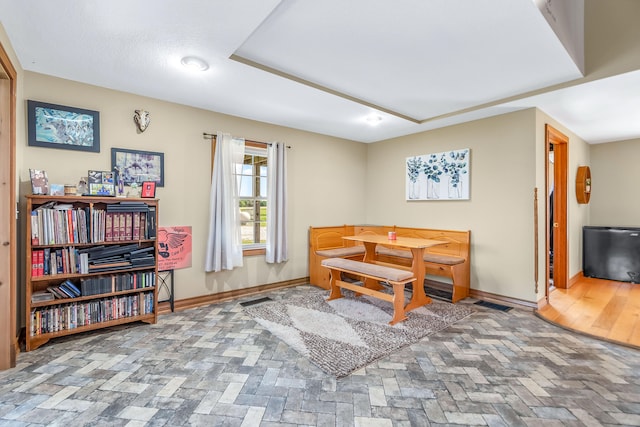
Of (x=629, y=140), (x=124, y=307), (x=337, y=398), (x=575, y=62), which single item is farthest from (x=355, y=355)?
(x=629, y=140)

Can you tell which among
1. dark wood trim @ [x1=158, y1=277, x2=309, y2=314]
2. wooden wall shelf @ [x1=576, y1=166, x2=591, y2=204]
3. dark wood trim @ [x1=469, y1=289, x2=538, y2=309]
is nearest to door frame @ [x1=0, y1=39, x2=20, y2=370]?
dark wood trim @ [x1=158, y1=277, x2=309, y2=314]

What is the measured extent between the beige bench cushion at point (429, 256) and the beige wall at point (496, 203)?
34cm

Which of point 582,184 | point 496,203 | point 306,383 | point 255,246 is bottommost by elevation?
point 306,383

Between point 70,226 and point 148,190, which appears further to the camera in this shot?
point 148,190

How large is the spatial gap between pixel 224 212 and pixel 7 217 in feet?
6.12

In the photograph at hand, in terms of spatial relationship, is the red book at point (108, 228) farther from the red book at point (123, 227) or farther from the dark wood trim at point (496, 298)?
the dark wood trim at point (496, 298)

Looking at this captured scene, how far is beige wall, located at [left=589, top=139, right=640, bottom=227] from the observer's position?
479cm

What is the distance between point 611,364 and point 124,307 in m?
4.09

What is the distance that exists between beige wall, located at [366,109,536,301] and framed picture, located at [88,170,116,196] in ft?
12.9

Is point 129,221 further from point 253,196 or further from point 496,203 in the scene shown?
point 496,203

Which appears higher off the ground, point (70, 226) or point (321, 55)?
point (321, 55)

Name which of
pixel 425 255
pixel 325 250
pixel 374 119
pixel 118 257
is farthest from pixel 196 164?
pixel 425 255

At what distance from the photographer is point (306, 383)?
201cm

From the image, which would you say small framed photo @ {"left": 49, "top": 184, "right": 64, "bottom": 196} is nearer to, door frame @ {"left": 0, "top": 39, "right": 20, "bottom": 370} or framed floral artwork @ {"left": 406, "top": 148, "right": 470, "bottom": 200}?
door frame @ {"left": 0, "top": 39, "right": 20, "bottom": 370}
